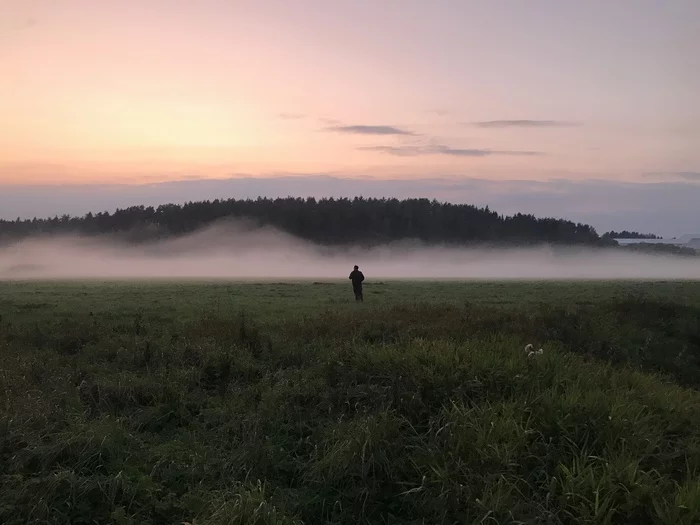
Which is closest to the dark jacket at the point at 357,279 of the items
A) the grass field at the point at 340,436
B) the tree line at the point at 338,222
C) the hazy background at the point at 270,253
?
the grass field at the point at 340,436

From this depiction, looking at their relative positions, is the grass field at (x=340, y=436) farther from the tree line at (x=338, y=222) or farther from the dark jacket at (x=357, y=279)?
the tree line at (x=338, y=222)

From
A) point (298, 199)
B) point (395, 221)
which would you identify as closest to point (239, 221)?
point (298, 199)

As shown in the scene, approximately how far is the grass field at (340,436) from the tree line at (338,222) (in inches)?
4360

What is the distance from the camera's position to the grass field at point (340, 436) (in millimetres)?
5793

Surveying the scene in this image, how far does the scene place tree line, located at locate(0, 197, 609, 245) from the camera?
124688 millimetres

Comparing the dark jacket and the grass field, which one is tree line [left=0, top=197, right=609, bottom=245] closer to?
the dark jacket

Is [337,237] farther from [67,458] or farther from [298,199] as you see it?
[67,458]

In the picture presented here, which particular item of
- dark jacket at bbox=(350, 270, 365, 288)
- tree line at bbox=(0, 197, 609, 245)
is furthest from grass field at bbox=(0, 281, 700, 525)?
tree line at bbox=(0, 197, 609, 245)

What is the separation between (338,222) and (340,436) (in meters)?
118

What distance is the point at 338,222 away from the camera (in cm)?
12444

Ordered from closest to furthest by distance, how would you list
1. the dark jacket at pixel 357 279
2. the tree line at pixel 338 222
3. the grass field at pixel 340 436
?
1. the grass field at pixel 340 436
2. the dark jacket at pixel 357 279
3. the tree line at pixel 338 222

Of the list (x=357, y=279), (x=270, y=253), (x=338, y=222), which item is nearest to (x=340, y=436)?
(x=357, y=279)

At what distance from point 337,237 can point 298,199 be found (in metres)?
24.8

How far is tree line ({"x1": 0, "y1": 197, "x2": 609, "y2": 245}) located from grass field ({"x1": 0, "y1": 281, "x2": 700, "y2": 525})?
111 m
